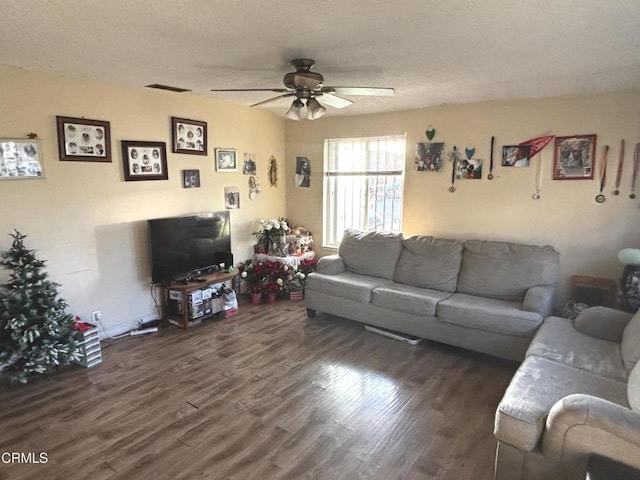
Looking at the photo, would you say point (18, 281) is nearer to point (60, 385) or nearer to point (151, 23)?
point (60, 385)

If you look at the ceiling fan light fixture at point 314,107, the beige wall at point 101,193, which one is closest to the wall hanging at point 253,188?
the beige wall at point 101,193

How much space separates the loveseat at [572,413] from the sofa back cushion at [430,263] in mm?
1319

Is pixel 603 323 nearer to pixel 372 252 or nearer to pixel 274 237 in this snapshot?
pixel 372 252

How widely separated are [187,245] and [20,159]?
5.15ft

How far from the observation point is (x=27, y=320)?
274 centimetres

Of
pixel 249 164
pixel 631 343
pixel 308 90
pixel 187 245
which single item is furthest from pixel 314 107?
pixel 631 343

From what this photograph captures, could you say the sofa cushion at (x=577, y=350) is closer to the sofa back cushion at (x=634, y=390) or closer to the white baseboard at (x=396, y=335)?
the sofa back cushion at (x=634, y=390)

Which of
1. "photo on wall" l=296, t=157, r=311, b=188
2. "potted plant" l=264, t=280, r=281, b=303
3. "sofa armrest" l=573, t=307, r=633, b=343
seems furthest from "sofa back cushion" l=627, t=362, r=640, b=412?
"photo on wall" l=296, t=157, r=311, b=188

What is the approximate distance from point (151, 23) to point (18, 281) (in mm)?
2087

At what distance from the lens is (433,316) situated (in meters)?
3.44

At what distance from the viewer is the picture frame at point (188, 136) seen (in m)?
4.01

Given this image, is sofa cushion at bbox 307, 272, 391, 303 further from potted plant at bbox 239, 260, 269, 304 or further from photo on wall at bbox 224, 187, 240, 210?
photo on wall at bbox 224, 187, 240, 210

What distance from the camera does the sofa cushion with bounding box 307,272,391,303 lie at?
12.7 ft

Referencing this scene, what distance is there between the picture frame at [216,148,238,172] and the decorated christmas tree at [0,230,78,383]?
213 centimetres
